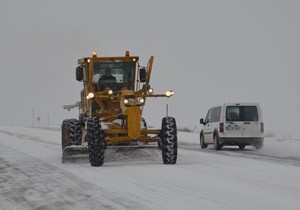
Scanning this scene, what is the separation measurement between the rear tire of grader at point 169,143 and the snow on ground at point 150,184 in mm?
328

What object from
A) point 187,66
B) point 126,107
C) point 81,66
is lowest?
point 126,107

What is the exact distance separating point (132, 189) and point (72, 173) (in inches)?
117

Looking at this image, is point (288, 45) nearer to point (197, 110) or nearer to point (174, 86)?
point (174, 86)

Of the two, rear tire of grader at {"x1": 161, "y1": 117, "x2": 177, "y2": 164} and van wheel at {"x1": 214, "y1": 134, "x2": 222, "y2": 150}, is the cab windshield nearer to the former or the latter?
rear tire of grader at {"x1": 161, "y1": 117, "x2": 177, "y2": 164}

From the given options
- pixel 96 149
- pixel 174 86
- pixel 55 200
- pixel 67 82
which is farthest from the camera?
pixel 67 82

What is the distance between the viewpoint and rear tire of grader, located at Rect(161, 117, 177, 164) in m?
13.7

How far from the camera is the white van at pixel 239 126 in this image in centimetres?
2055

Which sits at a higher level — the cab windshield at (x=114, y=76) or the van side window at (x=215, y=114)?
the cab windshield at (x=114, y=76)

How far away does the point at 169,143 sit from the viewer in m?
13.8

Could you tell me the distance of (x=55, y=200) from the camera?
27.5ft

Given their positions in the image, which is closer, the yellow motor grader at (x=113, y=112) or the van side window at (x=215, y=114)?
the yellow motor grader at (x=113, y=112)

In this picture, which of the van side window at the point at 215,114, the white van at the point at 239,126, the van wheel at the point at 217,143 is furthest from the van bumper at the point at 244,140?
the van side window at the point at 215,114

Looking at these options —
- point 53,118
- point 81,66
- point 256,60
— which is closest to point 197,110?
point 53,118

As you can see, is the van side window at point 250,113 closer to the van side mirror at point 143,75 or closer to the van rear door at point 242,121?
the van rear door at point 242,121
